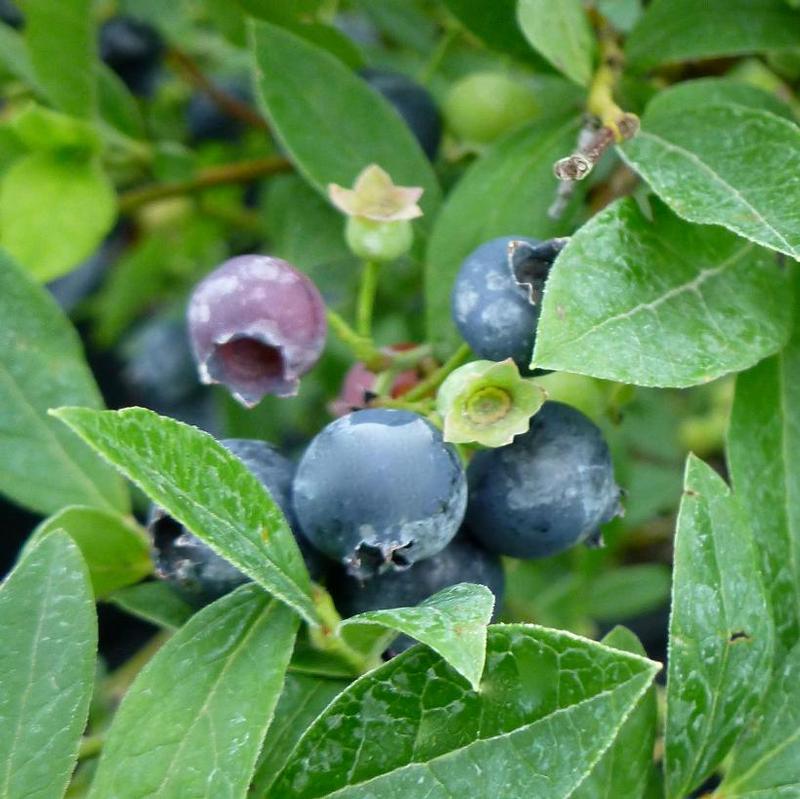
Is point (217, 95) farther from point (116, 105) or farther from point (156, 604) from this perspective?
point (156, 604)

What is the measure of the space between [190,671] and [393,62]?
4.28 ft

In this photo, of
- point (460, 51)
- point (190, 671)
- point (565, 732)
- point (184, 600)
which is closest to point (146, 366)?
point (460, 51)

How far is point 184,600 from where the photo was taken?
34.8 inches

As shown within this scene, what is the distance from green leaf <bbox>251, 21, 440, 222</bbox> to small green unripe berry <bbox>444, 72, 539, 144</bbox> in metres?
0.16

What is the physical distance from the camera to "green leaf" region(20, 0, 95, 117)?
127cm

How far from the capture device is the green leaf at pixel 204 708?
27.5 inches

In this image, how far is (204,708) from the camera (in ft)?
2.39

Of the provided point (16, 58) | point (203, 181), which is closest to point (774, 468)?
point (203, 181)

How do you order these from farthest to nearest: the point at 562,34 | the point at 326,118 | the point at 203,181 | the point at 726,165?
the point at 203,181 < the point at 326,118 < the point at 562,34 < the point at 726,165

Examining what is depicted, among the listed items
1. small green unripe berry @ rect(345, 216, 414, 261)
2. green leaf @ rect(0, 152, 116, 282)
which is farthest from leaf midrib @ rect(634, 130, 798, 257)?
green leaf @ rect(0, 152, 116, 282)

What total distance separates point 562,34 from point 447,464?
464 millimetres

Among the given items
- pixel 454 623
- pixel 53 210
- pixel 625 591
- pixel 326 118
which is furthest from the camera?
pixel 625 591

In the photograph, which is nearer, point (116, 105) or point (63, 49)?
point (63, 49)

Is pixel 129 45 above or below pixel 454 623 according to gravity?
below
